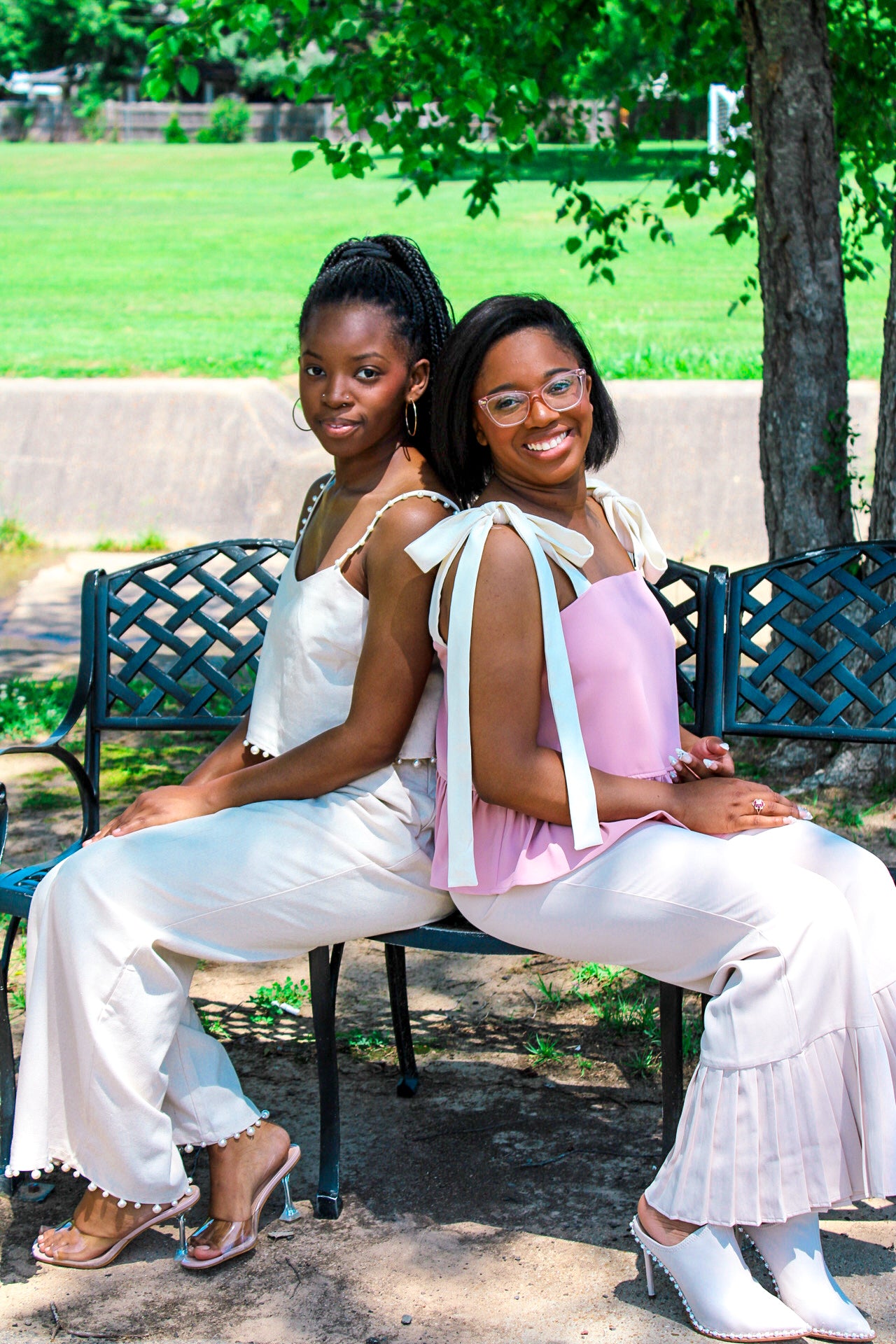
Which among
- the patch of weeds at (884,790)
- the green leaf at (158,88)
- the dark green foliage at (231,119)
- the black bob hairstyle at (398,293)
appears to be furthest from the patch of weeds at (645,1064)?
the dark green foliage at (231,119)

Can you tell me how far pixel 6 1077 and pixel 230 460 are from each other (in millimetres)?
6275

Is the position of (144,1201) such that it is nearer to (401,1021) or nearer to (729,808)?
(401,1021)

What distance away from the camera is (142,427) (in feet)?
29.0

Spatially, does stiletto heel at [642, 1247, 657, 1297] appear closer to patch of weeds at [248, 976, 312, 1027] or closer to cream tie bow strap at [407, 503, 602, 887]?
cream tie bow strap at [407, 503, 602, 887]

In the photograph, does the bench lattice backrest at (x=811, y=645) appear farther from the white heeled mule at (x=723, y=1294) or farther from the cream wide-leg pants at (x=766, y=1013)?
the white heeled mule at (x=723, y=1294)

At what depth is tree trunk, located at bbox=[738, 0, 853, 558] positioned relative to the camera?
4355mm

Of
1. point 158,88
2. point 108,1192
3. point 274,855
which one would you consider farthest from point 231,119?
point 108,1192

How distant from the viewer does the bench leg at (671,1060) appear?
2510mm

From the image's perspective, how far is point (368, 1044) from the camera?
10.8ft

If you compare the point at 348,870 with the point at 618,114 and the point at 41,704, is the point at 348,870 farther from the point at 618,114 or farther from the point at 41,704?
the point at 618,114

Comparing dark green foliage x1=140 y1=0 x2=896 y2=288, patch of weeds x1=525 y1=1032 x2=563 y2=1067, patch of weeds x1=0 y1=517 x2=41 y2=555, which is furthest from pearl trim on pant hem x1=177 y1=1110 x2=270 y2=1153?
patch of weeds x1=0 y1=517 x2=41 y2=555

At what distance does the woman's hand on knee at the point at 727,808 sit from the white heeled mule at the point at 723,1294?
642 millimetres

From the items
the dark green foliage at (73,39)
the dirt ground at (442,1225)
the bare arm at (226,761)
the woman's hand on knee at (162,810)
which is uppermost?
the dark green foliage at (73,39)

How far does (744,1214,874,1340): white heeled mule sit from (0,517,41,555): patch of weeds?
22.4 ft
